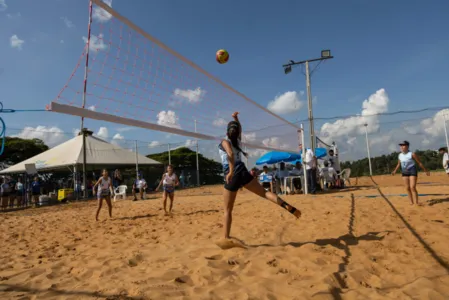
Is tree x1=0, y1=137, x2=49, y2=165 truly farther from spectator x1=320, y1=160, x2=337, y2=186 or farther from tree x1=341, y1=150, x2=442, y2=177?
tree x1=341, y1=150, x2=442, y2=177

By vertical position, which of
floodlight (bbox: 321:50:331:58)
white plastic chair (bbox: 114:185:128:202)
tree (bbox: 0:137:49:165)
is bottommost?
white plastic chair (bbox: 114:185:128:202)

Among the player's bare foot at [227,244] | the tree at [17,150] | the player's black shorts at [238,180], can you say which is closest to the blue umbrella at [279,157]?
the player's black shorts at [238,180]

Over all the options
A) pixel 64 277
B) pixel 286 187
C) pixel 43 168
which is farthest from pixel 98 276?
pixel 43 168

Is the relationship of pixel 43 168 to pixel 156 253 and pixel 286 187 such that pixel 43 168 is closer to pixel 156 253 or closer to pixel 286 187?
pixel 286 187

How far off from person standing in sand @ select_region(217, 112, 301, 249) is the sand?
12.4 inches

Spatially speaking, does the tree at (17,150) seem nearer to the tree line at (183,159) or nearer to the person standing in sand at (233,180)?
the tree line at (183,159)

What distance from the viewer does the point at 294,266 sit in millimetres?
2336

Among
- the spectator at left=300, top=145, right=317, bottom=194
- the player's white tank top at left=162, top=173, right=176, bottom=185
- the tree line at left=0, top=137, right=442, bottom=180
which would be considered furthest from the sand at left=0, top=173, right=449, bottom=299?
the tree line at left=0, top=137, right=442, bottom=180

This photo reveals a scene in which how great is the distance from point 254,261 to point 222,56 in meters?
4.54

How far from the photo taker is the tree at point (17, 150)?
2631cm

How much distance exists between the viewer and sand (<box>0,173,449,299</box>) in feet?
6.40

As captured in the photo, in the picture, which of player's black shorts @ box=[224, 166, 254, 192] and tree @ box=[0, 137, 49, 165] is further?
tree @ box=[0, 137, 49, 165]

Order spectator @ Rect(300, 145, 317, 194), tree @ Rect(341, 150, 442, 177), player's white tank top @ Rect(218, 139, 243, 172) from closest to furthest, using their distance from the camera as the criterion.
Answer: player's white tank top @ Rect(218, 139, 243, 172), spectator @ Rect(300, 145, 317, 194), tree @ Rect(341, 150, 442, 177)

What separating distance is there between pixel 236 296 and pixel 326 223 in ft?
7.65
